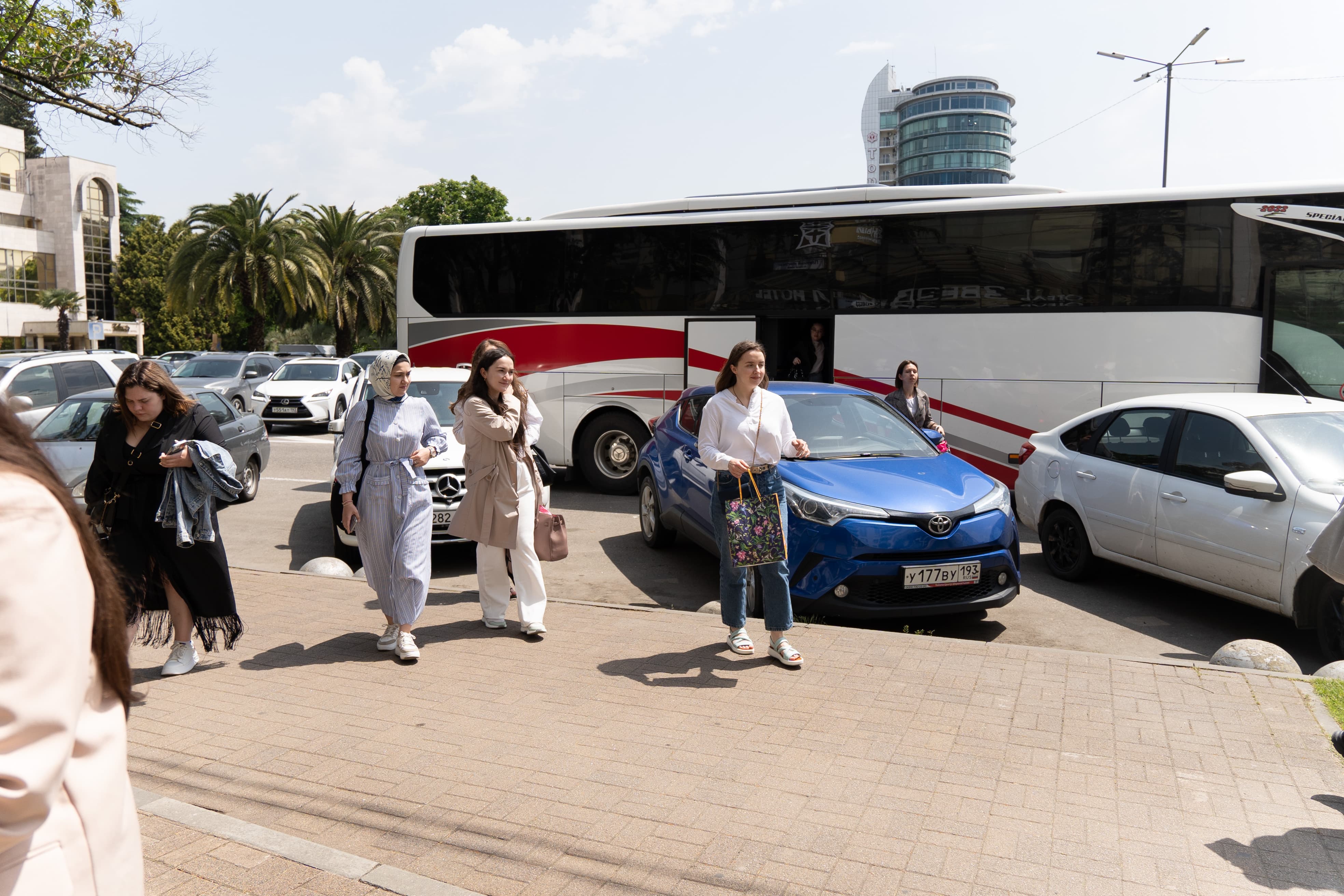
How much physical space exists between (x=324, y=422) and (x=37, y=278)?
54.4 metres

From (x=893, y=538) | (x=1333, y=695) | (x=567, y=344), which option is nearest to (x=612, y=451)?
(x=567, y=344)

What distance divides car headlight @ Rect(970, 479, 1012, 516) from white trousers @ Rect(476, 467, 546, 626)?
2.89 m

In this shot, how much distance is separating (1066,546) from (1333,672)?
3008mm

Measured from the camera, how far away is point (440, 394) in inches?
412

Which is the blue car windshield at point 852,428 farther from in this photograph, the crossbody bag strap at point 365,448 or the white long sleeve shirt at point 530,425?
the crossbody bag strap at point 365,448

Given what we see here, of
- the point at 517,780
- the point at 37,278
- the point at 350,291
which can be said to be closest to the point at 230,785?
the point at 517,780

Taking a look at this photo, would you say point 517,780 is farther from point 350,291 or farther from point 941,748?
A: point 350,291

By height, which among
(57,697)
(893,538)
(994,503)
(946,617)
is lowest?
(946,617)

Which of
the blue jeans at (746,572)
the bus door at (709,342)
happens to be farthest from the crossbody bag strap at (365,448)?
the bus door at (709,342)

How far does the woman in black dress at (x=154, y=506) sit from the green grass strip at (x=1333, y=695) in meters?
5.73

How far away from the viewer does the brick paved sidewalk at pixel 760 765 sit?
11.4 ft

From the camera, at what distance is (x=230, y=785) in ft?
13.6

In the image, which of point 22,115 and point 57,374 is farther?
point 57,374

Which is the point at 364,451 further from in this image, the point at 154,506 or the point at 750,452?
the point at 750,452
